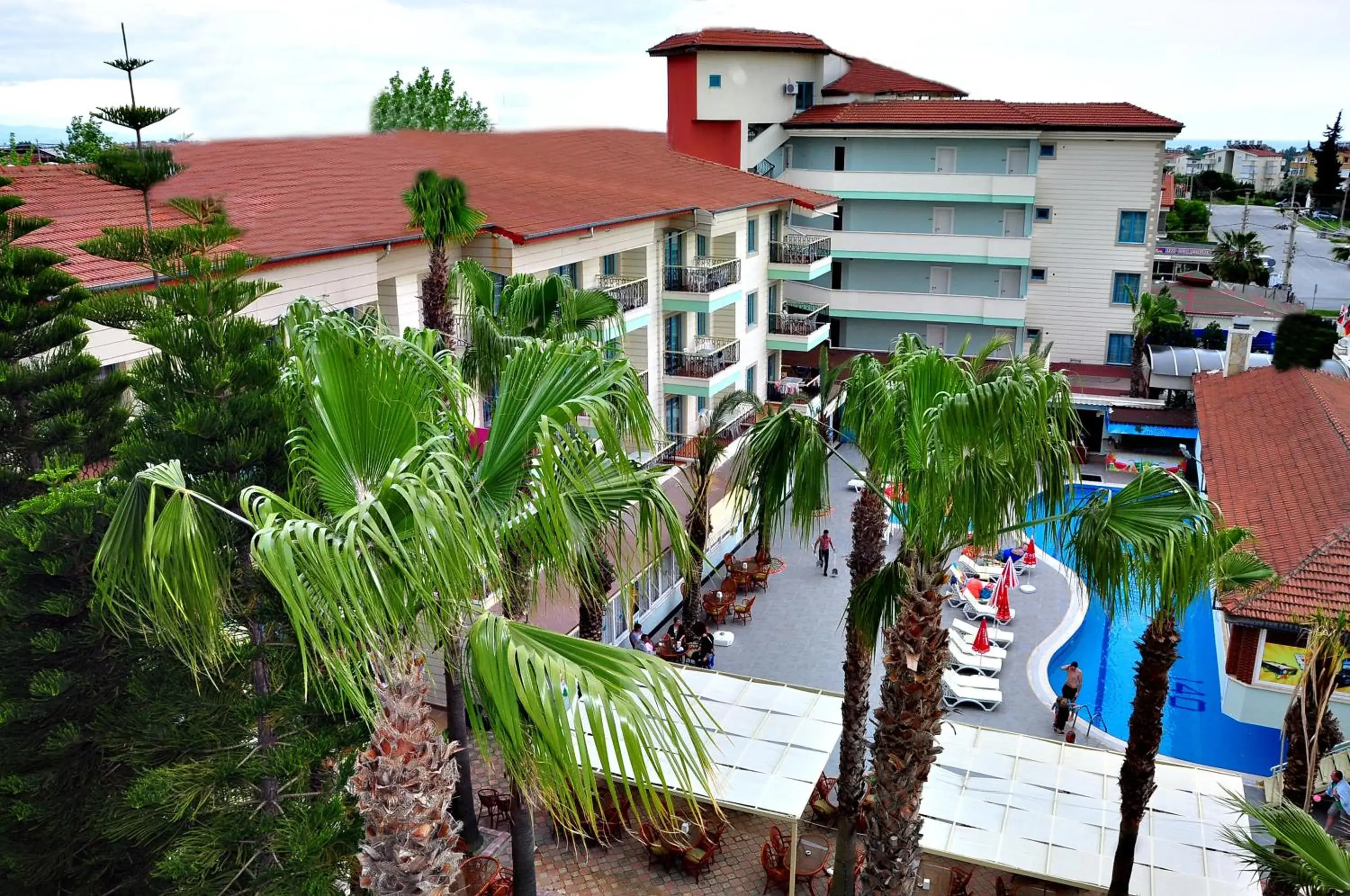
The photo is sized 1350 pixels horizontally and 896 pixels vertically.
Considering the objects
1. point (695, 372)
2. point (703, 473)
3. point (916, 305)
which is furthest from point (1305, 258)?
point (703, 473)

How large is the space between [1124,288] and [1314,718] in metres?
31.4

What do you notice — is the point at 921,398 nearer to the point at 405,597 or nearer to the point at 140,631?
the point at 405,597

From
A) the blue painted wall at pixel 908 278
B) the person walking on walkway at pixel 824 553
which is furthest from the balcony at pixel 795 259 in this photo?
the person walking on walkway at pixel 824 553

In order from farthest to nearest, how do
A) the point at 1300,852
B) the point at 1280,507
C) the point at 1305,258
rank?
the point at 1305,258 → the point at 1280,507 → the point at 1300,852

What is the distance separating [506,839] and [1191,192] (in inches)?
4875

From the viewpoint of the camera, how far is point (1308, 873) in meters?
8.37

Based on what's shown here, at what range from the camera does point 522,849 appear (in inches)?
498

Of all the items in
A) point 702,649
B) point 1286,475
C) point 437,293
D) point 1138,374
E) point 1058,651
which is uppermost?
point 437,293

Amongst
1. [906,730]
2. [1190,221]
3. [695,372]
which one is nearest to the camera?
[906,730]

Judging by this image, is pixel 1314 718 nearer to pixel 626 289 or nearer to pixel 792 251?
pixel 626 289

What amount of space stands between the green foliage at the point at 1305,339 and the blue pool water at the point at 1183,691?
6.60 metres

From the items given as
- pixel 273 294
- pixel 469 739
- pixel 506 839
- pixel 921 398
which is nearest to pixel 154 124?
pixel 273 294

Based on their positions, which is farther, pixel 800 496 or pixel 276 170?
pixel 276 170

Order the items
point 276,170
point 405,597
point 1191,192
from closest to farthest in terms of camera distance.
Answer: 1. point 405,597
2. point 276,170
3. point 1191,192
